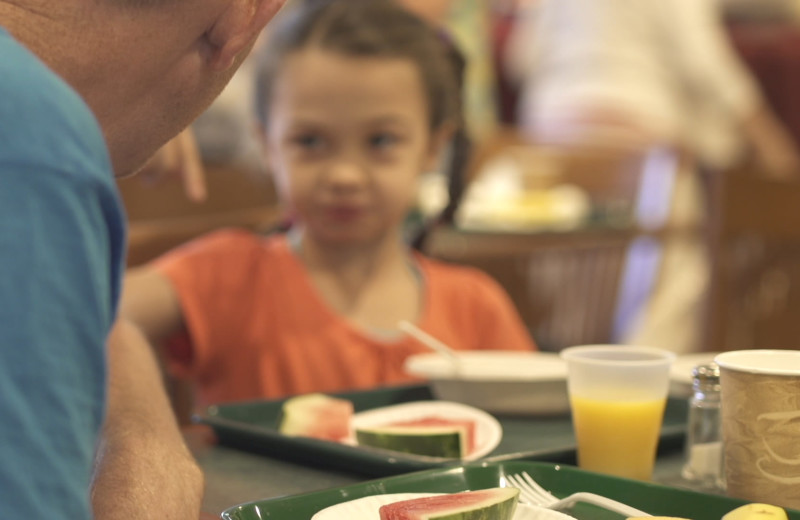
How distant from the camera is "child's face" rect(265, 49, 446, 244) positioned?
1866mm

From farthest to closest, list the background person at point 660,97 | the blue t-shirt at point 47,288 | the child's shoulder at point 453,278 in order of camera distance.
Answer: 1. the background person at point 660,97
2. the child's shoulder at point 453,278
3. the blue t-shirt at point 47,288

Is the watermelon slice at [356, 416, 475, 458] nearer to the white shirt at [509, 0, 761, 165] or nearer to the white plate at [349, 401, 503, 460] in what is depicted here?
the white plate at [349, 401, 503, 460]

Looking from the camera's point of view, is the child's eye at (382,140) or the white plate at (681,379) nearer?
the white plate at (681,379)

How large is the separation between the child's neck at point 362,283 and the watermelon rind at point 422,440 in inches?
30.0

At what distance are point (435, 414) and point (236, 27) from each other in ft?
2.08

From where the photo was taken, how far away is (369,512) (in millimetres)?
882

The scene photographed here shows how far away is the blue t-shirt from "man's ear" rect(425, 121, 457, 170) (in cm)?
158

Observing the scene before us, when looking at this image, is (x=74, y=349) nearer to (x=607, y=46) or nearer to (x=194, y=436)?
(x=194, y=436)

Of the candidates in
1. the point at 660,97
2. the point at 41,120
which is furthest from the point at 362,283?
the point at 660,97

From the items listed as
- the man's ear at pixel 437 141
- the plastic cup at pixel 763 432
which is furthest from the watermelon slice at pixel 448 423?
the man's ear at pixel 437 141

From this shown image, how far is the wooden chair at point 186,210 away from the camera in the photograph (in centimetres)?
193

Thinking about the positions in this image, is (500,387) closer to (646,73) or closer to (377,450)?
(377,450)

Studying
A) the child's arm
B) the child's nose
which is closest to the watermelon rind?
the child's arm

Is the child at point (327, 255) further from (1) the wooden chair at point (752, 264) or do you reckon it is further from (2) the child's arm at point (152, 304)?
(1) the wooden chair at point (752, 264)
